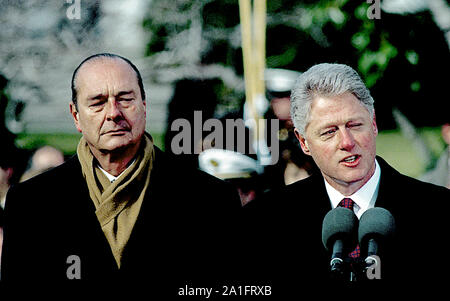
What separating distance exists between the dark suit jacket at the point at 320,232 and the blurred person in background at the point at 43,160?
1049mm

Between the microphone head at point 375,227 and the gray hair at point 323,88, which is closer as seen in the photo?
the microphone head at point 375,227

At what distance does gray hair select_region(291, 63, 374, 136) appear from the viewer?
293cm

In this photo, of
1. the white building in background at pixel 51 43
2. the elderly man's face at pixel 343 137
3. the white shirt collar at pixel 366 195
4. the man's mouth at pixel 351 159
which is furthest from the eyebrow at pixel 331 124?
the white building in background at pixel 51 43

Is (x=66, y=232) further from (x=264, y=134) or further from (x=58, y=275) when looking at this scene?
(x=264, y=134)

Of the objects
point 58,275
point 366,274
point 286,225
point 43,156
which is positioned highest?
point 43,156

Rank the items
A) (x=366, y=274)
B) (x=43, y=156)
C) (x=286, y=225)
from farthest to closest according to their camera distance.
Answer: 1. (x=43, y=156)
2. (x=286, y=225)
3. (x=366, y=274)

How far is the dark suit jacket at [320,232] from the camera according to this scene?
3066mm

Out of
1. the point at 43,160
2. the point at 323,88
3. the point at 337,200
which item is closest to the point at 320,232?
the point at 337,200

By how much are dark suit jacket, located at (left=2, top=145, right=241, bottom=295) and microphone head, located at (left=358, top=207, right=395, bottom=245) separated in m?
1.25

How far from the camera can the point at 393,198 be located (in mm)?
3088

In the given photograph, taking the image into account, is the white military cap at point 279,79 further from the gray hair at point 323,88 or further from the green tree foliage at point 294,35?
the gray hair at point 323,88

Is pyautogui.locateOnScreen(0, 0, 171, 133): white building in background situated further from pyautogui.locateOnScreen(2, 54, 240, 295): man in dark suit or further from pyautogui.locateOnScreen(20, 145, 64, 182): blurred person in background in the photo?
pyautogui.locateOnScreen(2, 54, 240, 295): man in dark suit
